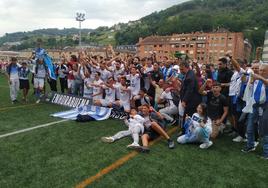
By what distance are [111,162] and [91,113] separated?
429cm

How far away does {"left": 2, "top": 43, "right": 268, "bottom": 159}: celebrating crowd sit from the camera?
6.88 meters

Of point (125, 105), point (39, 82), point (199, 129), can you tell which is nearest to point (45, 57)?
point (39, 82)

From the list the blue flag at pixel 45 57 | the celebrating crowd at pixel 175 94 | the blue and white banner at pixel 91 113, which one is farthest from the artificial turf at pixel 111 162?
the blue flag at pixel 45 57

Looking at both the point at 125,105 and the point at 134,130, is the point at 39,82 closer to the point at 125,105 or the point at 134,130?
the point at 125,105

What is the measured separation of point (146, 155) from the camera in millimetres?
6340

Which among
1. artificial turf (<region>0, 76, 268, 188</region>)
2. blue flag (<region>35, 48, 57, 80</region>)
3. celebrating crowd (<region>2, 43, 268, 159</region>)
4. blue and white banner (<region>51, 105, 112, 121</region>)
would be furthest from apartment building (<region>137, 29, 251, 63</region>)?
artificial turf (<region>0, 76, 268, 188</region>)

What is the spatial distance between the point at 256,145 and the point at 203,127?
1.40 metres

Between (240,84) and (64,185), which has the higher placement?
(240,84)

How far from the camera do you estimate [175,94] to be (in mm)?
9344

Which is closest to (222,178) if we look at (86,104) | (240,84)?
(240,84)

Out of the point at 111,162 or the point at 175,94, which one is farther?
the point at 175,94

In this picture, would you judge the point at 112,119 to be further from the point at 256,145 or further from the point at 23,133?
the point at 256,145

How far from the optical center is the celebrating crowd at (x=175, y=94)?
22.6ft

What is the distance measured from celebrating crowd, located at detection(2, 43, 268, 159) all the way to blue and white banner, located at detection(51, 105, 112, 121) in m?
0.35
